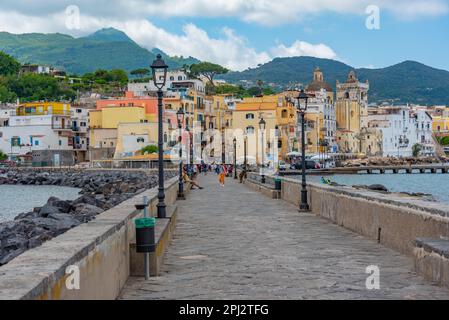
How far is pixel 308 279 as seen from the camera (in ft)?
30.2

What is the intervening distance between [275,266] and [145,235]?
2.10 metres

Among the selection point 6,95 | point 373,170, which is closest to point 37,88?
point 6,95

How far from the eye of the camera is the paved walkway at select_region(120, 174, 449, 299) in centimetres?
834

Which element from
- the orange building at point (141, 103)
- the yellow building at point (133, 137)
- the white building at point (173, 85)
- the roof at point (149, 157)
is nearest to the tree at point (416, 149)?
the white building at point (173, 85)

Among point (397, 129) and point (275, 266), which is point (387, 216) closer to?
point (275, 266)

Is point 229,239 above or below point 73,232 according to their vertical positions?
below

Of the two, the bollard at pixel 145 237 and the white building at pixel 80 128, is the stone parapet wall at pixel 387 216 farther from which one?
the white building at pixel 80 128

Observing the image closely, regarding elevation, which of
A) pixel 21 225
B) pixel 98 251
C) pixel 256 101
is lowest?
pixel 21 225

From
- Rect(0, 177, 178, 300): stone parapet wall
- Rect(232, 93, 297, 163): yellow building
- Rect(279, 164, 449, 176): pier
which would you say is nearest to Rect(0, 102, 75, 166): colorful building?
Rect(232, 93, 297, 163): yellow building

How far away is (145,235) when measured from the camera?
9.36 metres
